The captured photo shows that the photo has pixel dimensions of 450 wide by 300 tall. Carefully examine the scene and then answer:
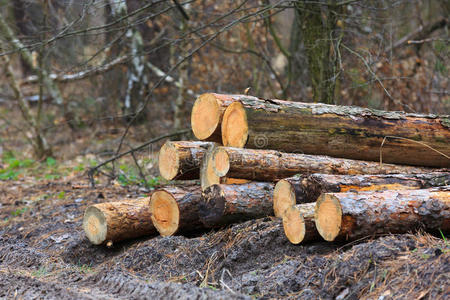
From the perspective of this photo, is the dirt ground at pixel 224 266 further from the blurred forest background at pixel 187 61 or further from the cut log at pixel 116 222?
the blurred forest background at pixel 187 61

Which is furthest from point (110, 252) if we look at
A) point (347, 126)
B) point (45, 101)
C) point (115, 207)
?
point (45, 101)

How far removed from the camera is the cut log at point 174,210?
474 cm

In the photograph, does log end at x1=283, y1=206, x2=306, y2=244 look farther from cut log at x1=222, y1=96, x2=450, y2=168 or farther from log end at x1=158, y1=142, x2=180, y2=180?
log end at x1=158, y1=142, x2=180, y2=180

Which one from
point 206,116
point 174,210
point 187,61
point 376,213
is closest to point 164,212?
point 174,210

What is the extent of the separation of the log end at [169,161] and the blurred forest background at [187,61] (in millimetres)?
1456

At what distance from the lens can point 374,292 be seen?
2.94m

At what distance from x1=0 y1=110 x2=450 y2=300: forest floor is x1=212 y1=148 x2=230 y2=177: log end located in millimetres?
530

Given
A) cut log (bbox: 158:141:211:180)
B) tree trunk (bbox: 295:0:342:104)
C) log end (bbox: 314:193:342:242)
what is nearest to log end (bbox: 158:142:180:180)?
cut log (bbox: 158:141:211:180)

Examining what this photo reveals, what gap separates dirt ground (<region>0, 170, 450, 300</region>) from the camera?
3.02m

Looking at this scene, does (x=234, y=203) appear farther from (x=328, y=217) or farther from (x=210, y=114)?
(x=328, y=217)

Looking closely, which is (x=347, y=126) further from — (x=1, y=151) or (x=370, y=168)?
(x=1, y=151)

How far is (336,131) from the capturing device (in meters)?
4.76

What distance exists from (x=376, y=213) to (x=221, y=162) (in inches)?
61.2

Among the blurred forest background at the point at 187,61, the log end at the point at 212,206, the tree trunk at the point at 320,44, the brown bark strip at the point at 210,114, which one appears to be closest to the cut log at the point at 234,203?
the log end at the point at 212,206
